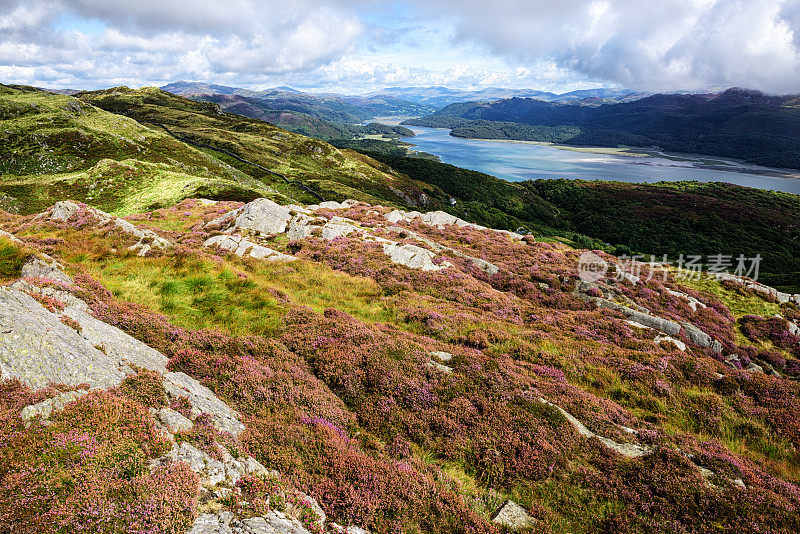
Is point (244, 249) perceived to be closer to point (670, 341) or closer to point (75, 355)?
point (75, 355)

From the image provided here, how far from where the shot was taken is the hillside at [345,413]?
5.99 meters

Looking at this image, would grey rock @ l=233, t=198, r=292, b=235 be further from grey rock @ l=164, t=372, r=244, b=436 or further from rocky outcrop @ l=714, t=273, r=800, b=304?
rocky outcrop @ l=714, t=273, r=800, b=304

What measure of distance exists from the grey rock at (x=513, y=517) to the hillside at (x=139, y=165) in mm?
68574

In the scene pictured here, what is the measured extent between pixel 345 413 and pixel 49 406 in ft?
22.3

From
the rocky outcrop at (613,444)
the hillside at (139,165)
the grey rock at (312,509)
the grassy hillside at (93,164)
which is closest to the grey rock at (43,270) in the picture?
the grey rock at (312,509)

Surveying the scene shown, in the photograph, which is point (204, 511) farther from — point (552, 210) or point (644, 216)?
point (552, 210)

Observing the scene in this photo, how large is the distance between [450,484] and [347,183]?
152449 mm

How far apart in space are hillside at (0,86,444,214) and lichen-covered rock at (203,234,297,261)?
1577 inches

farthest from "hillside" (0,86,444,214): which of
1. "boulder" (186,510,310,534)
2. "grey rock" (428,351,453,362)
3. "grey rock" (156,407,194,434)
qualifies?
"boulder" (186,510,310,534)

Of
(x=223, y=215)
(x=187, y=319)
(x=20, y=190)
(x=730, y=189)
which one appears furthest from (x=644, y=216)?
(x=20, y=190)

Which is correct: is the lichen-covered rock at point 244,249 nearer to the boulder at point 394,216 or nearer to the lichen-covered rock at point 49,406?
the lichen-covered rock at point 49,406

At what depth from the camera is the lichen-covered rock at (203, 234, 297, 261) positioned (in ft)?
85.9

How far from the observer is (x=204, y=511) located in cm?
580

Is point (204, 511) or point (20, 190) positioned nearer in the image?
point (204, 511)
